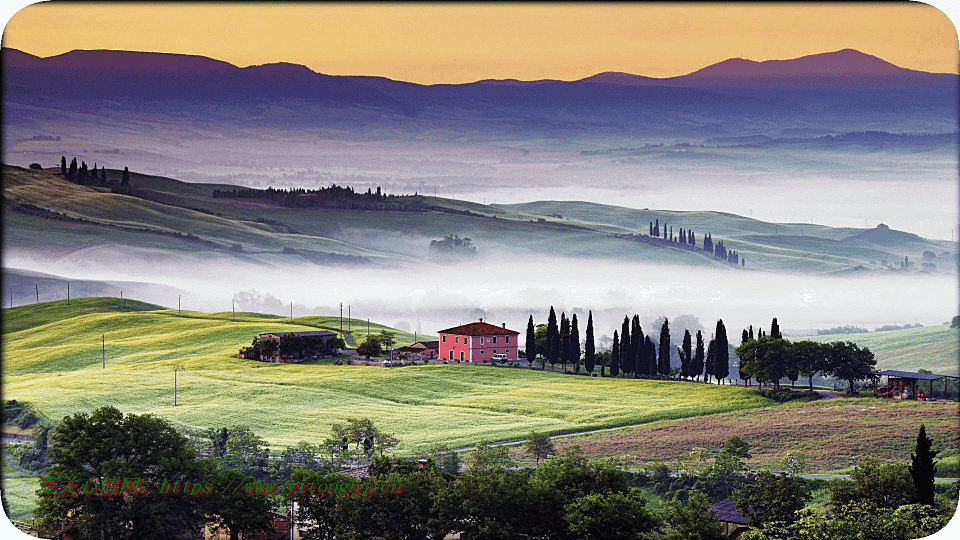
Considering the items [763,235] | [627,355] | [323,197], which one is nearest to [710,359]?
[627,355]

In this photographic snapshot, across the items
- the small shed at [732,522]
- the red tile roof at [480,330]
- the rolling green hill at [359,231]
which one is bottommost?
the small shed at [732,522]

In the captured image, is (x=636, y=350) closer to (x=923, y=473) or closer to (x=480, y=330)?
(x=480, y=330)

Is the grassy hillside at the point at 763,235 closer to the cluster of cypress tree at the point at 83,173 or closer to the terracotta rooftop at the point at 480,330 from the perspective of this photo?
the terracotta rooftop at the point at 480,330

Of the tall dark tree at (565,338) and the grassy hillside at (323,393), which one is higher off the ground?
the tall dark tree at (565,338)

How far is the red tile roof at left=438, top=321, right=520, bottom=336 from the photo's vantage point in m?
41.7

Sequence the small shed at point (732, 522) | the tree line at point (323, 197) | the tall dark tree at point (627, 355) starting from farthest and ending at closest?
the tree line at point (323, 197)
the tall dark tree at point (627, 355)
the small shed at point (732, 522)

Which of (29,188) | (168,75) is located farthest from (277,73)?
(29,188)

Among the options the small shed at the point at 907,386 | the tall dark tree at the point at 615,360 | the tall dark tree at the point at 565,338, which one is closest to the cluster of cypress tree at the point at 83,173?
the tall dark tree at the point at 565,338

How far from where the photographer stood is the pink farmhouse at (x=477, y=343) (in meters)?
41.5

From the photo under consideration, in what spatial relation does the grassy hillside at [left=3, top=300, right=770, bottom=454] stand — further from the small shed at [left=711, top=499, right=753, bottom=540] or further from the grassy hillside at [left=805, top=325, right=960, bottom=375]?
the grassy hillside at [left=805, top=325, right=960, bottom=375]

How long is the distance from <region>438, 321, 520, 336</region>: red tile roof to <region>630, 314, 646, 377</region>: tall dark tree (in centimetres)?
518

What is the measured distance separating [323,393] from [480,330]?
380 inches

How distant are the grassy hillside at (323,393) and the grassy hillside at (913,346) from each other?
1692 cm

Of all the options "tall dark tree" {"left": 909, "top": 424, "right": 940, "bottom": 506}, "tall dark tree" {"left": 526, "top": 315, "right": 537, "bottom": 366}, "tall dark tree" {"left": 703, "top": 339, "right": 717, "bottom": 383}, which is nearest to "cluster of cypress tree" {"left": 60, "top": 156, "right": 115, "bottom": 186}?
"tall dark tree" {"left": 526, "top": 315, "right": 537, "bottom": 366}
